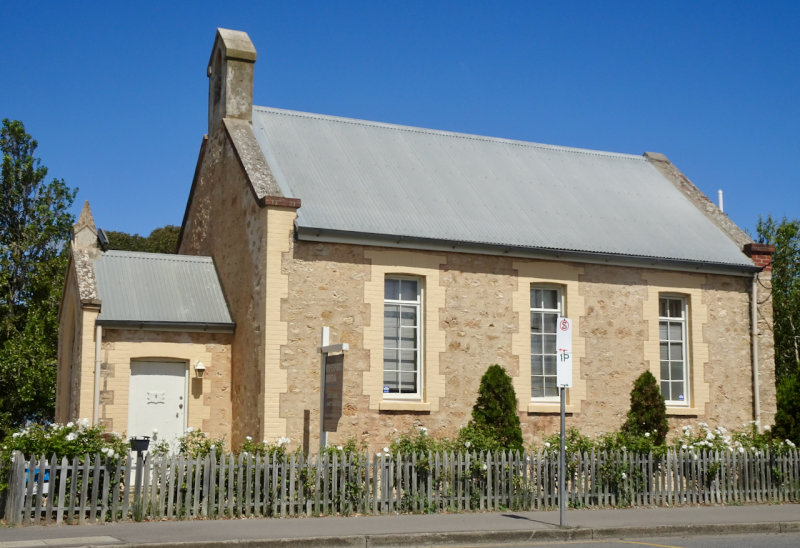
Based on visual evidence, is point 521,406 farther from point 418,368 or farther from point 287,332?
point 287,332

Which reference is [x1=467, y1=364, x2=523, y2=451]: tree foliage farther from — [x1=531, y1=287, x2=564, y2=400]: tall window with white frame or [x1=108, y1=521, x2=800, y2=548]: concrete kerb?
[x1=108, y1=521, x2=800, y2=548]: concrete kerb

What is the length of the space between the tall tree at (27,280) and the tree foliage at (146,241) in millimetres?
17553

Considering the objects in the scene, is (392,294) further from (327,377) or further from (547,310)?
(547,310)

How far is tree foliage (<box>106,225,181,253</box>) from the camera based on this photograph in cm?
4867

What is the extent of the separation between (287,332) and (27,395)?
1302 centimetres

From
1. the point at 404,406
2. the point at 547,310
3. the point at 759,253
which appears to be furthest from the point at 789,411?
the point at 404,406

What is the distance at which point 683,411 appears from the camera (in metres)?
21.0

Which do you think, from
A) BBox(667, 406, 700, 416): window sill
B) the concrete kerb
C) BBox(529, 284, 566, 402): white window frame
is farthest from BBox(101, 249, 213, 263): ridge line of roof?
BBox(667, 406, 700, 416): window sill

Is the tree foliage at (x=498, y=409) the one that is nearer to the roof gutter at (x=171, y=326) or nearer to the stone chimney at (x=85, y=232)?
the roof gutter at (x=171, y=326)

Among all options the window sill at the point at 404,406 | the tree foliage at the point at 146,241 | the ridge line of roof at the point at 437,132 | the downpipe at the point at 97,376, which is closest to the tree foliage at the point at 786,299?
the ridge line of roof at the point at 437,132

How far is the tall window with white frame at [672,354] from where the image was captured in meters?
21.3

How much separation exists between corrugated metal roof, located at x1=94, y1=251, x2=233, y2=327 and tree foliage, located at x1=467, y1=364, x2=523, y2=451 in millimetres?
5212

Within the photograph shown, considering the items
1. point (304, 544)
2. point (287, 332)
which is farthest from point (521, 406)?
point (304, 544)

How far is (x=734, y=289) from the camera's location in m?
22.0
